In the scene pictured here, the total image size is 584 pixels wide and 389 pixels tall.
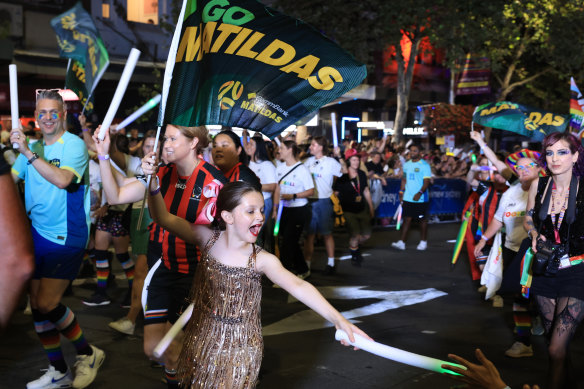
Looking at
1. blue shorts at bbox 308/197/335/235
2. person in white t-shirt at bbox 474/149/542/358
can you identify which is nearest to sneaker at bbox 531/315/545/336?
person in white t-shirt at bbox 474/149/542/358

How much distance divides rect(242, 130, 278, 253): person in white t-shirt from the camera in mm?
4313

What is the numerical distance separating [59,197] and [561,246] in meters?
3.61

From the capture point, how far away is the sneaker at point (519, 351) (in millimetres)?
6246

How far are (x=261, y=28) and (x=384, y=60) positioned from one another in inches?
1263

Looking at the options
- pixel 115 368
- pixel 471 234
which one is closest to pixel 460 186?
pixel 471 234

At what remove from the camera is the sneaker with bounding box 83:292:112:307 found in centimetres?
799

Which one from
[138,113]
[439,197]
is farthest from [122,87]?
[439,197]

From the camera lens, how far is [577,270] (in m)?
4.78

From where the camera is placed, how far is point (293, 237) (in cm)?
977

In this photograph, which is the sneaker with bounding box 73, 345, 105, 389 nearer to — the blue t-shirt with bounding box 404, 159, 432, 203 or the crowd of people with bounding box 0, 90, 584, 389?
the crowd of people with bounding box 0, 90, 584, 389

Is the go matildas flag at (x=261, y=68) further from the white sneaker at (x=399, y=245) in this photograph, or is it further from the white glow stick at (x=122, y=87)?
the white sneaker at (x=399, y=245)

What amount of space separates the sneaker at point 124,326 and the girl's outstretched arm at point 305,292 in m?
3.51

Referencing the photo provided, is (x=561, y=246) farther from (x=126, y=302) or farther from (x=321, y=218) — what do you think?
(x=321, y=218)

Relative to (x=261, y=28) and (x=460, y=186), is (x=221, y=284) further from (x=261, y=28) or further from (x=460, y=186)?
(x=460, y=186)
